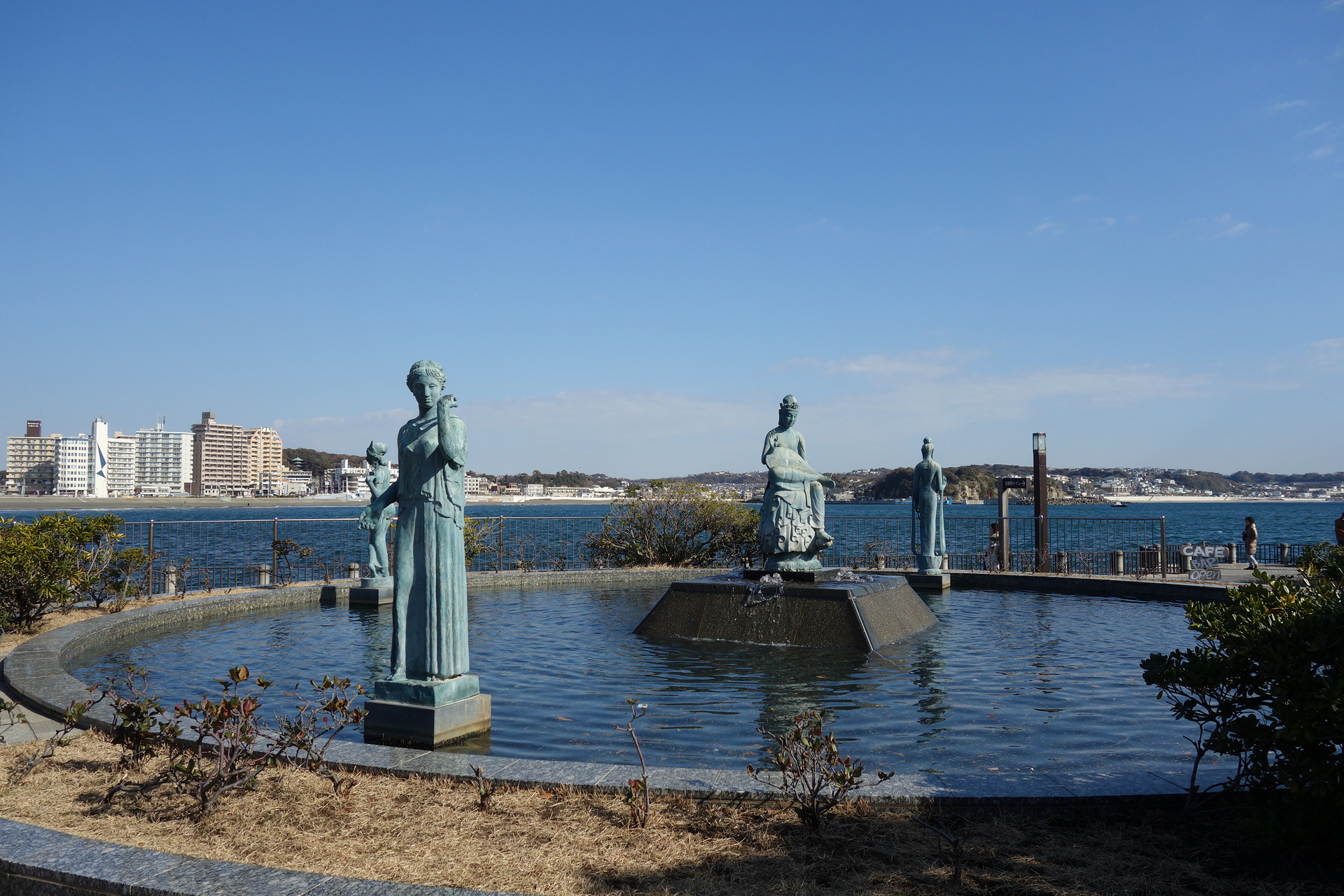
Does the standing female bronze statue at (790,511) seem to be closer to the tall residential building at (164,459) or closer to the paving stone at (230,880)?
the paving stone at (230,880)

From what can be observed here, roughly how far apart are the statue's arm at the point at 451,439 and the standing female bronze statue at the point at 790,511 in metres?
6.61

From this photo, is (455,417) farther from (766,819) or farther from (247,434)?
(247,434)

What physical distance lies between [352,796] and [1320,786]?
178 inches

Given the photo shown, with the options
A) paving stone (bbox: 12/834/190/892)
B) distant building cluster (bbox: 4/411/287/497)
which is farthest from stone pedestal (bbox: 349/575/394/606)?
distant building cluster (bbox: 4/411/287/497)

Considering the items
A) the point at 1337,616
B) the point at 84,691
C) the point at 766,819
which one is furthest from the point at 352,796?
the point at 1337,616

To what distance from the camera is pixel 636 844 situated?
152 inches

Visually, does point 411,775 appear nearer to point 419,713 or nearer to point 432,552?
point 419,713

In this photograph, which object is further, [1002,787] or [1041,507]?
[1041,507]

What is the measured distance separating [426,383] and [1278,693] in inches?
205

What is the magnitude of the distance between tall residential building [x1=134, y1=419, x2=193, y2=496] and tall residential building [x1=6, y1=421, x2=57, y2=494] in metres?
14.8

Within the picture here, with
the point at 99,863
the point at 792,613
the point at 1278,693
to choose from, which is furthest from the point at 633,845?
the point at 792,613

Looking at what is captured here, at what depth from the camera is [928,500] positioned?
15.8 meters

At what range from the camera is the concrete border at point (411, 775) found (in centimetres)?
317

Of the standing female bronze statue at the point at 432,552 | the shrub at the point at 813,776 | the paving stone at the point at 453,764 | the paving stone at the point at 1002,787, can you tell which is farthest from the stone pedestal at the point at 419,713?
the paving stone at the point at 1002,787
